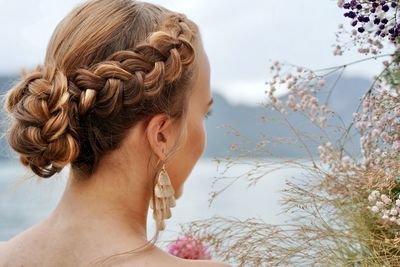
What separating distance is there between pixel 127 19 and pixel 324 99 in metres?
0.60

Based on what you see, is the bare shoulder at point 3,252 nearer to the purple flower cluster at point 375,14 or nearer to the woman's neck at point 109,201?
the woman's neck at point 109,201

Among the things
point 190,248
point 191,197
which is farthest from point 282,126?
point 191,197

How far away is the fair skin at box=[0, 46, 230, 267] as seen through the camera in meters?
0.79

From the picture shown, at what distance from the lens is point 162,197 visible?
0.83 m

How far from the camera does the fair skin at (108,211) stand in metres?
0.79

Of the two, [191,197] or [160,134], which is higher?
[160,134]

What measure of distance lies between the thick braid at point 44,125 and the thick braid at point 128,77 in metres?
0.02

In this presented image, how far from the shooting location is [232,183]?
1.25 metres

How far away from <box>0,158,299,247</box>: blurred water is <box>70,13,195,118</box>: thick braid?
124 millimetres

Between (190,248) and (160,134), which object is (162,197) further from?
(190,248)

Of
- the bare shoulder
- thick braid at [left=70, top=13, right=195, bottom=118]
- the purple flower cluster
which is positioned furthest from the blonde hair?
the purple flower cluster

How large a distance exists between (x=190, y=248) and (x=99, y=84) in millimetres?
573

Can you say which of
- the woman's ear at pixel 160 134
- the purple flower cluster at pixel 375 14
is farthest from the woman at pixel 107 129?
the purple flower cluster at pixel 375 14

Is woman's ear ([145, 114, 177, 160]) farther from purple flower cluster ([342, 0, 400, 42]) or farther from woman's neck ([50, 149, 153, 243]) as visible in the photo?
purple flower cluster ([342, 0, 400, 42])
